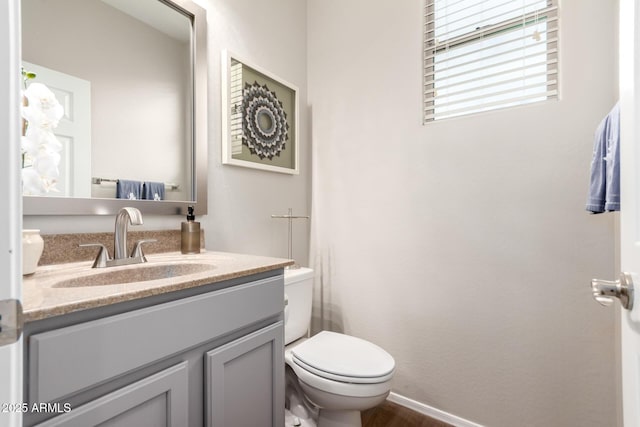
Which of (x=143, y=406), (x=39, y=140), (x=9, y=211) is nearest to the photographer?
(x=9, y=211)

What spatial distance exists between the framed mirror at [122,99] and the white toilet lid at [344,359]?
807 mm

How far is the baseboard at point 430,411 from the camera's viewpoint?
58.1 inches

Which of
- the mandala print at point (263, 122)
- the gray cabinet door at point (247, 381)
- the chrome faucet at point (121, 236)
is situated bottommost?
the gray cabinet door at point (247, 381)

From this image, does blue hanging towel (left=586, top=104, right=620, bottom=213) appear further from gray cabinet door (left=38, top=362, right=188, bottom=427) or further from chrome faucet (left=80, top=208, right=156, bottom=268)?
chrome faucet (left=80, top=208, right=156, bottom=268)

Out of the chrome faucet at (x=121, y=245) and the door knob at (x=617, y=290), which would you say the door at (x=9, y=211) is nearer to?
the chrome faucet at (x=121, y=245)

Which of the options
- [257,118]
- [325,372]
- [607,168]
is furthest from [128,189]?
[607,168]

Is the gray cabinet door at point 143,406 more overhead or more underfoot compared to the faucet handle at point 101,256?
more underfoot

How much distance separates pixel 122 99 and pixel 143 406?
3.47 ft

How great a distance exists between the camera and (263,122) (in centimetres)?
171

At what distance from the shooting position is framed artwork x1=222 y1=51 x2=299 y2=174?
150 centimetres

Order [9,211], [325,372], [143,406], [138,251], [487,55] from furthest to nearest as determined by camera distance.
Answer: [487,55] < [325,372] < [138,251] < [143,406] < [9,211]

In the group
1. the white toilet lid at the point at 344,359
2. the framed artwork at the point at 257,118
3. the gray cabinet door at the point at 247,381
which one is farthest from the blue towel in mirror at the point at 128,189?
the white toilet lid at the point at 344,359

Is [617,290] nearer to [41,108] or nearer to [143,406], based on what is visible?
[143,406]

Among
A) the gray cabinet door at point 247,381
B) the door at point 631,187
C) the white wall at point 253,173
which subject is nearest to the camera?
the door at point 631,187
